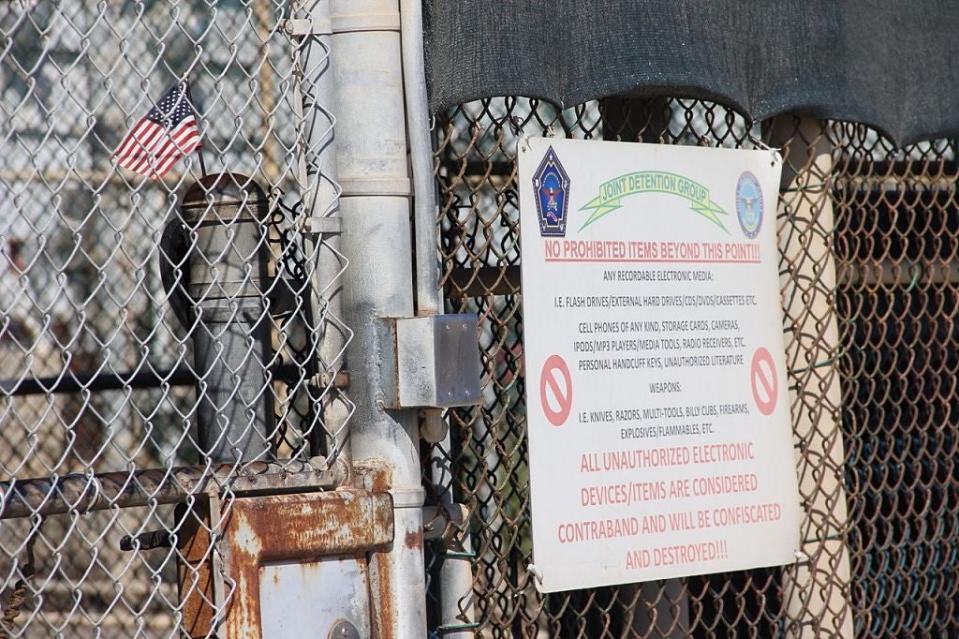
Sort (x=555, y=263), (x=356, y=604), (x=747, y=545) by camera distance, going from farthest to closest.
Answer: (x=747, y=545), (x=555, y=263), (x=356, y=604)

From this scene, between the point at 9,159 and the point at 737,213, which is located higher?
the point at 9,159

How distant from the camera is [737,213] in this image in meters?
3.31

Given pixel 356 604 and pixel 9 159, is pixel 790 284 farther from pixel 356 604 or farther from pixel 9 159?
pixel 9 159

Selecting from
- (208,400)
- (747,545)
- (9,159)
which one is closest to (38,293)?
(9,159)

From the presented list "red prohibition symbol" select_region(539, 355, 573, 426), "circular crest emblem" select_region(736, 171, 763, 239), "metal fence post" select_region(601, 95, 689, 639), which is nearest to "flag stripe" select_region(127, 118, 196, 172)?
"red prohibition symbol" select_region(539, 355, 573, 426)

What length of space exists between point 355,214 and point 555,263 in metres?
0.52

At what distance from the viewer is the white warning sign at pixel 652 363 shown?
2.88 m

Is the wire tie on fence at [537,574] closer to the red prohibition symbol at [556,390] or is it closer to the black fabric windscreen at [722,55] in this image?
the red prohibition symbol at [556,390]

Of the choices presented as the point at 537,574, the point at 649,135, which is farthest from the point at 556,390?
the point at 649,135

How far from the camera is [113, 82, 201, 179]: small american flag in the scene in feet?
8.72

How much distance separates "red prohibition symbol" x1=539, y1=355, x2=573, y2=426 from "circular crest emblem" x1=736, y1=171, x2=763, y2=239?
78 cm

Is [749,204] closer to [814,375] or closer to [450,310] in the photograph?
[814,375]

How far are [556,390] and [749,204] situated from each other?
2.87 feet

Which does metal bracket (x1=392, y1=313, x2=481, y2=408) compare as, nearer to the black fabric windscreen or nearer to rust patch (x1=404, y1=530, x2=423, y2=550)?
rust patch (x1=404, y1=530, x2=423, y2=550)
